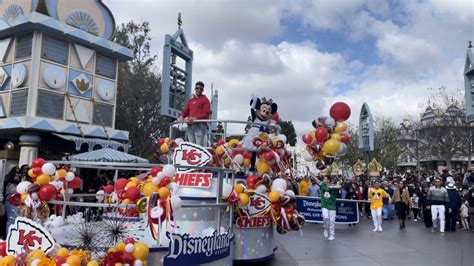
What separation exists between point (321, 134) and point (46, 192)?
5394 millimetres

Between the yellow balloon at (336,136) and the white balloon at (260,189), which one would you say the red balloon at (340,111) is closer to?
the yellow balloon at (336,136)

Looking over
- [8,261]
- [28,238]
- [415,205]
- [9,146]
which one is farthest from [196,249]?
[9,146]

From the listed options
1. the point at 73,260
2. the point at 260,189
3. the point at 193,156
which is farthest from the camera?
the point at 260,189

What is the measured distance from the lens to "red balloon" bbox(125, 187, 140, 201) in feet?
18.5

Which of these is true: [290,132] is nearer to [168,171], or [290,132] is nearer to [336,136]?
[336,136]

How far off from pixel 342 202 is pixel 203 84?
878cm

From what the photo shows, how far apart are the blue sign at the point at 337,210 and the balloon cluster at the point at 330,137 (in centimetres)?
619

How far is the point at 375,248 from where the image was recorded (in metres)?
10.0

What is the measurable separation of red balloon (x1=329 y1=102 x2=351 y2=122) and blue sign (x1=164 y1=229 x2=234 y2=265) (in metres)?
3.96

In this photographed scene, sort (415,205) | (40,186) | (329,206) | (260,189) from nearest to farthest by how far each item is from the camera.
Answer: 1. (40,186)
2. (260,189)
3. (329,206)
4. (415,205)

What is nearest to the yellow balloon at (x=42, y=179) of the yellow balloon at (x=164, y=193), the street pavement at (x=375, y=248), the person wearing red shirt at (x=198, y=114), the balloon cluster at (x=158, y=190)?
the balloon cluster at (x=158, y=190)

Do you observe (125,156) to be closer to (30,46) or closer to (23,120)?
(23,120)

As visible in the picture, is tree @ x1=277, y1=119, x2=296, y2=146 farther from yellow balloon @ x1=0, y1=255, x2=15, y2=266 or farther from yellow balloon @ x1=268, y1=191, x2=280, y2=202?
yellow balloon @ x1=0, y1=255, x2=15, y2=266

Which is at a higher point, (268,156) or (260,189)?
(268,156)
